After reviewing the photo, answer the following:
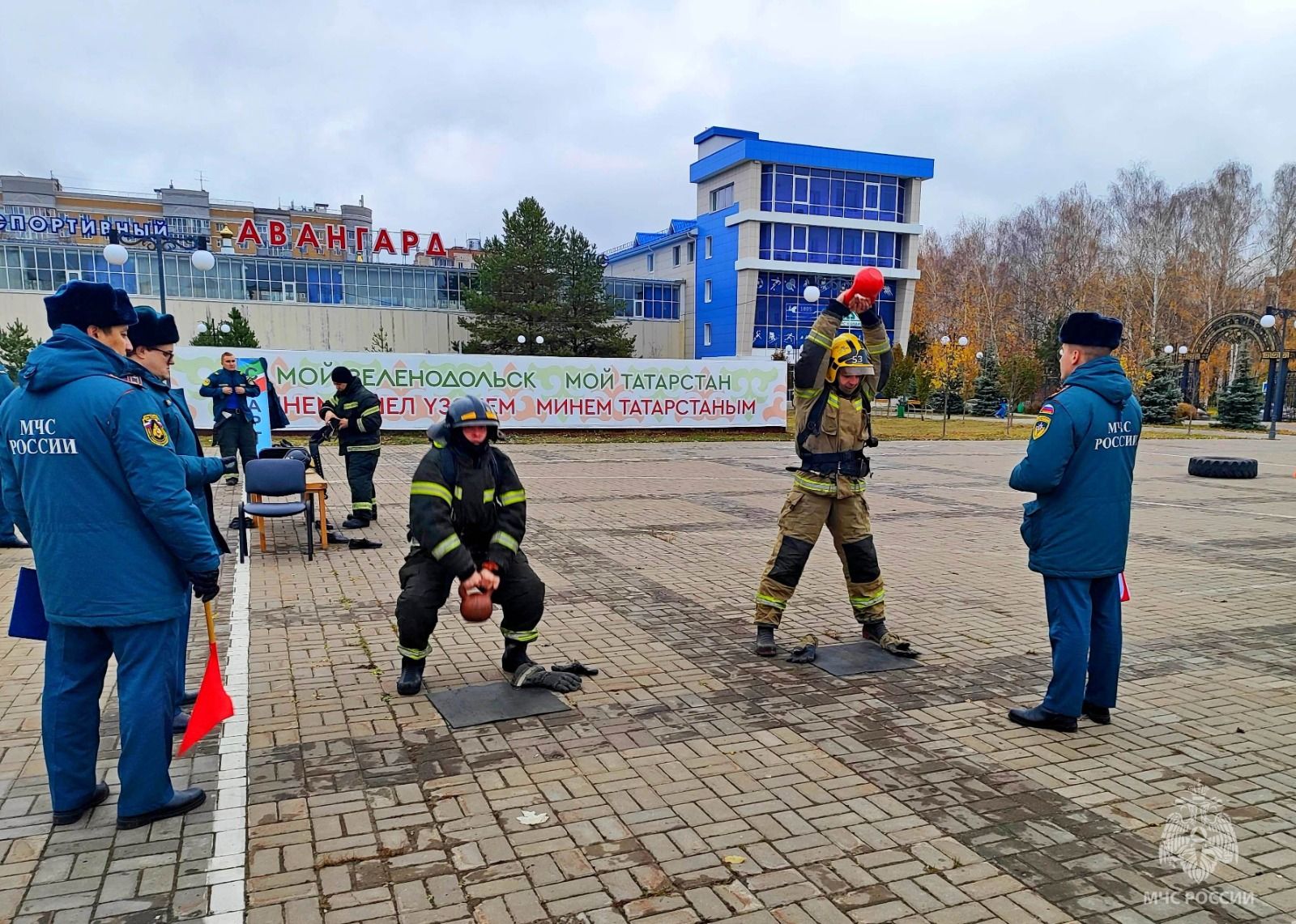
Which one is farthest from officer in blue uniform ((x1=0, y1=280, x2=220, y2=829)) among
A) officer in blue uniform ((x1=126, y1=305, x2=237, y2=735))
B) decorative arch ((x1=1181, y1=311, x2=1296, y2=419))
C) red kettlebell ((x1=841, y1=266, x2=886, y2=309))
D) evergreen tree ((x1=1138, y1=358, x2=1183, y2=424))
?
evergreen tree ((x1=1138, y1=358, x2=1183, y2=424))

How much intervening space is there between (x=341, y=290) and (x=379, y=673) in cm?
5311

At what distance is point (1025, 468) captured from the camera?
454 centimetres

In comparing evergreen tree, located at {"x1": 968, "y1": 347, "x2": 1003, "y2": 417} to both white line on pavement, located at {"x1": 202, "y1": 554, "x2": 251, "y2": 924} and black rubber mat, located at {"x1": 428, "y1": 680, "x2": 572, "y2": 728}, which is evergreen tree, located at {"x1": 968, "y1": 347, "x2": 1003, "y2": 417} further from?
white line on pavement, located at {"x1": 202, "y1": 554, "x2": 251, "y2": 924}

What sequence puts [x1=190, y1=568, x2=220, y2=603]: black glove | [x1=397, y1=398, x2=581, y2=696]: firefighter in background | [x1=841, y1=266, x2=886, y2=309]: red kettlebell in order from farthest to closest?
1. [x1=841, y1=266, x2=886, y2=309]: red kettlebell
2. [x1=397, y1=398, x2=581, y2=696]: firefighter in background
3. [x1=190, y1=568, x2=220, y2=603]: black glove

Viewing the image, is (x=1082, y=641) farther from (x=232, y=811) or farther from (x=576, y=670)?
(x=232, y=811)

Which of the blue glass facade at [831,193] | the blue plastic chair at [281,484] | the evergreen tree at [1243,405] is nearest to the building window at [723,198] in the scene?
the blue glass facade at [831,193]

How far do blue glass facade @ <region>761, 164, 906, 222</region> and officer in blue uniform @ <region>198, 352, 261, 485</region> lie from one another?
48.4 m

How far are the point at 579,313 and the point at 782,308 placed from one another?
53.1ft

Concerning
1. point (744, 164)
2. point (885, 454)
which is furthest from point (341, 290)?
point (885, 454)

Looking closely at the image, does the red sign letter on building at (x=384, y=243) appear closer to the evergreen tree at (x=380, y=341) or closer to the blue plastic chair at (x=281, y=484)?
the evergreen tree at (x=380, y=341)

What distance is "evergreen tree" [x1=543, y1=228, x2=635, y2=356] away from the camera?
48.1m

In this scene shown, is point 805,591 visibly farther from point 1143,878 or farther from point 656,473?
point 656,473

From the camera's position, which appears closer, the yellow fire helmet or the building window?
the yellow fire helmet

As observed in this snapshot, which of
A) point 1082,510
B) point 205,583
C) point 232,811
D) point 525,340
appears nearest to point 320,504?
point 205,583
